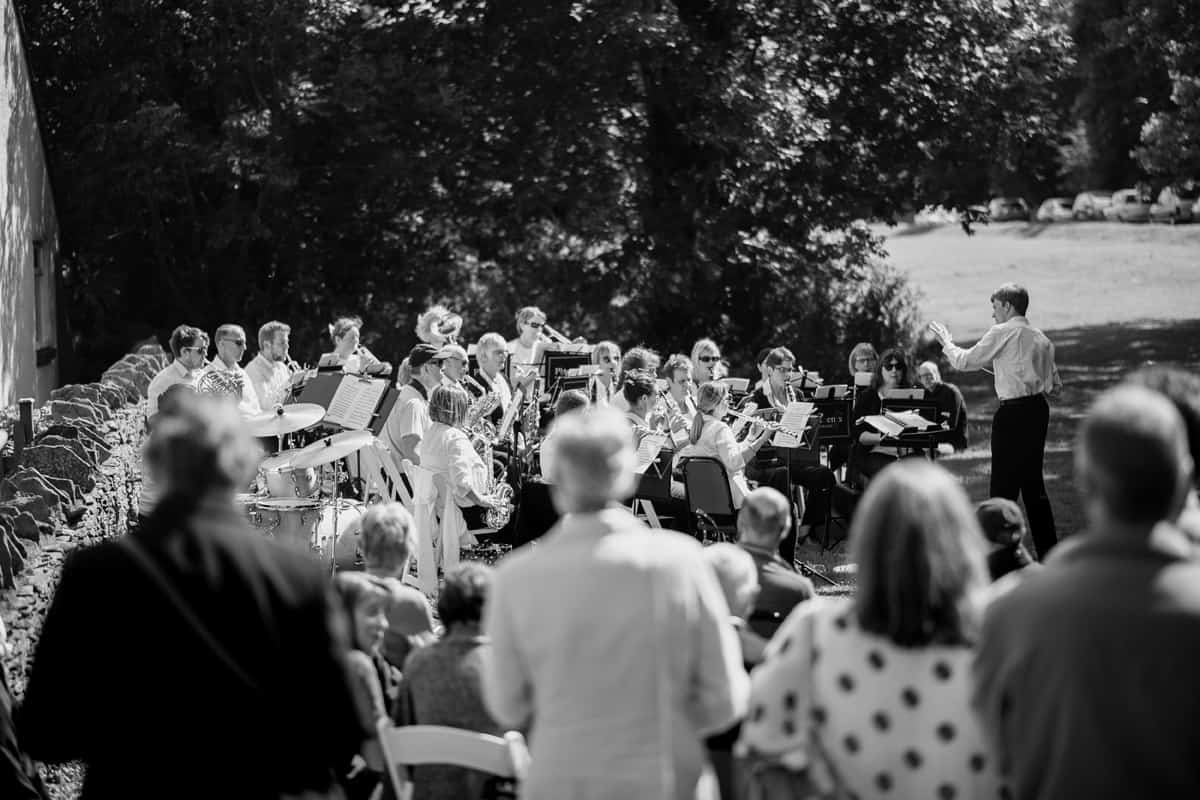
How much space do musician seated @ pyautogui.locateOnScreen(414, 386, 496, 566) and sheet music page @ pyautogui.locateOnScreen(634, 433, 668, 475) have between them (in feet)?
3.34

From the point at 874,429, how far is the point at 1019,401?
2174 mm

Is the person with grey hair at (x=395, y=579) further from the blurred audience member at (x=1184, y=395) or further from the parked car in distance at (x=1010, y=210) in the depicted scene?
the parked car in distance at (x=1010, y=210)

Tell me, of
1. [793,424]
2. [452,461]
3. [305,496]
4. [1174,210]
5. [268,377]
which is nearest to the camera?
[452,461]

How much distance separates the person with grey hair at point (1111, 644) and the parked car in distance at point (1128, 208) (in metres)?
50.1

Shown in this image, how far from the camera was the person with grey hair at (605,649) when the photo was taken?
3902mm

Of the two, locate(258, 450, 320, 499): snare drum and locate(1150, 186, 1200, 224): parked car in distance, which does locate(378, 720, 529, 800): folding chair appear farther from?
locate(1150, 186, 1200, 224): parked car in distance

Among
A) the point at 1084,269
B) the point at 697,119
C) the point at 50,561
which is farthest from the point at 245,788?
the point at 1084,269

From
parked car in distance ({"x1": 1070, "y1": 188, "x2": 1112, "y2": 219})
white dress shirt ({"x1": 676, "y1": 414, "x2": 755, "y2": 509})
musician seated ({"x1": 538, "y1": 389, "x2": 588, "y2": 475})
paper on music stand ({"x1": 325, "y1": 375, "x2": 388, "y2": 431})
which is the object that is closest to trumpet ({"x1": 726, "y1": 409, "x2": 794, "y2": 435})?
white dress shirt ({"x1": 676, "y1": 414, "x2": 755, "y2": 509})

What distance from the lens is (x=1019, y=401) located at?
10828mm

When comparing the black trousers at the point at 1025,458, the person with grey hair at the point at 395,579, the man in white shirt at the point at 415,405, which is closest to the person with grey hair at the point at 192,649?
the person with grey hair at the point at 395,579

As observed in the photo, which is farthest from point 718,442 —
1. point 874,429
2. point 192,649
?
point 192,649

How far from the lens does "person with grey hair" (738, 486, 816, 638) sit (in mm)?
5969

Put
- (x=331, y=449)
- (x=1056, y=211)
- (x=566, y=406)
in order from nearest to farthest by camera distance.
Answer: (x=331, y=449)
(x=566, y=406)
(x=1056, y=211)

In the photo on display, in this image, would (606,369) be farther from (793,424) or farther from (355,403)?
(355,403)
